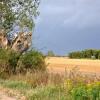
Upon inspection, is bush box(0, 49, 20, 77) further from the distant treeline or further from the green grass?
the distant treeline

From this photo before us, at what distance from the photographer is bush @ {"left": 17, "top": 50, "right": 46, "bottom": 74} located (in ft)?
107

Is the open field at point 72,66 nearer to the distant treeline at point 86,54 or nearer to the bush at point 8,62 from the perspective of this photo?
the bush at point 8,62

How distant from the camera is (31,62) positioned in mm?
32906

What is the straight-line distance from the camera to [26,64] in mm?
32969

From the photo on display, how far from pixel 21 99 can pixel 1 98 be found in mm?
934

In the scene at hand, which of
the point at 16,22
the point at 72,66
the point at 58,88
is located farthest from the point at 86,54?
the point at 58,88

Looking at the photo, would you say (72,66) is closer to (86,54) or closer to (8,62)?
(8,62)

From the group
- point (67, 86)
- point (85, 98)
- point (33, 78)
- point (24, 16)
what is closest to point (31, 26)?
point (24, 16)

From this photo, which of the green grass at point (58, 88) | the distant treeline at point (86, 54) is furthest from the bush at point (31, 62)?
the distant treeline at point (86, 54)

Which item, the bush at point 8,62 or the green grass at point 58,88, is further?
the bush at point 8,62

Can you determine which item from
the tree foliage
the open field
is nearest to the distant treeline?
the open field

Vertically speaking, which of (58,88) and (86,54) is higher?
(86,54)

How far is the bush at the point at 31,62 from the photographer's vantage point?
3269cm

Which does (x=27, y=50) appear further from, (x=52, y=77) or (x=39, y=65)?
(x=52, y=77)
